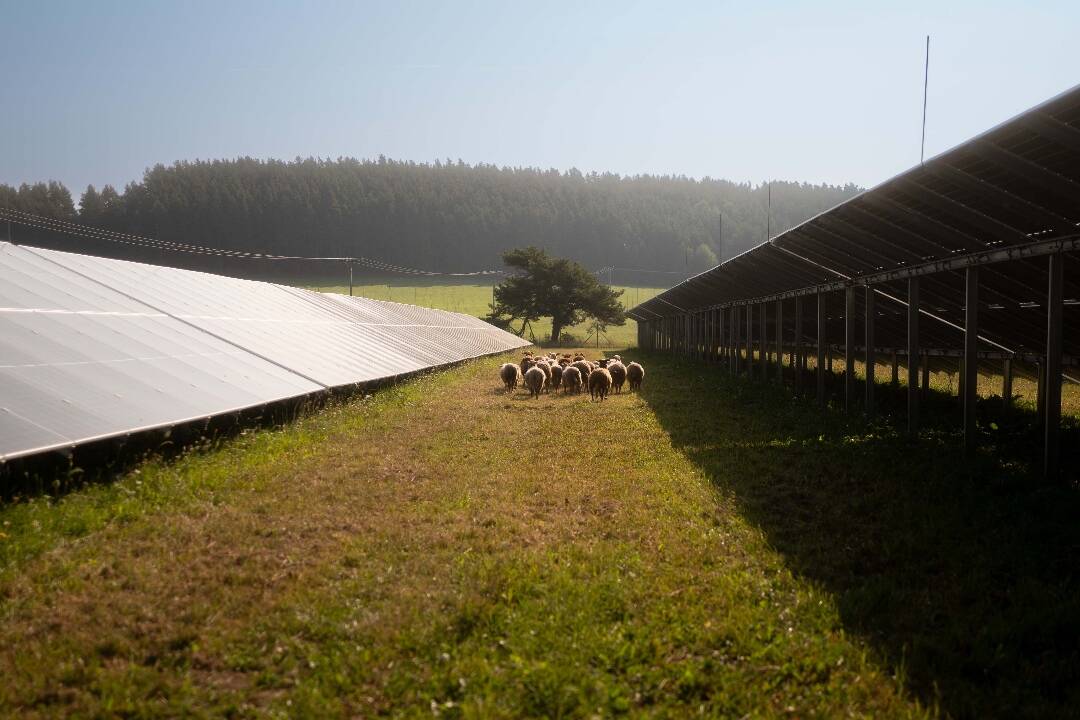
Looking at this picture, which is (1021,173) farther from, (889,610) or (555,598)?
(555,598)

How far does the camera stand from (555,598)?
17.7 ft

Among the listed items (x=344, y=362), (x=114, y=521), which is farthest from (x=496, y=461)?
(x=344, y=362)

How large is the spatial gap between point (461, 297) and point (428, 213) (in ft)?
114

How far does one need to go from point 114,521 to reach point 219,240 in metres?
106

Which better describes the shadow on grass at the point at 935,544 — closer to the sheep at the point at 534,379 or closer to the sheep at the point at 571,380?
the sheep at the point at 534,379

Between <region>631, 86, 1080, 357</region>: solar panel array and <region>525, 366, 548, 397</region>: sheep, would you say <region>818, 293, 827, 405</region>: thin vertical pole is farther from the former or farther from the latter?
<region>525, 366, 548, 397</region>: sheep

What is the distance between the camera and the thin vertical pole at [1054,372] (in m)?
8.75

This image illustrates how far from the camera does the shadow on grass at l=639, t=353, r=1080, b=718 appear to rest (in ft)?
14.6

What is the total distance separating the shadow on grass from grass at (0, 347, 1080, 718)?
0.03 metres

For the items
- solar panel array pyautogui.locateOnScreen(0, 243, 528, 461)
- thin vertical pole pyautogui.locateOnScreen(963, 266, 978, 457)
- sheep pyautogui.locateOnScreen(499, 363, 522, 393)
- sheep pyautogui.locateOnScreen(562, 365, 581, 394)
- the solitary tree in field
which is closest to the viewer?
solar panel array pyautogui.locateOnScreen(0, 243, 528, 461)

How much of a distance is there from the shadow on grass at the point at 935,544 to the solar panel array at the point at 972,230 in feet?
7.99

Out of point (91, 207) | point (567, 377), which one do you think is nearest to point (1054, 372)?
point (567, 377)

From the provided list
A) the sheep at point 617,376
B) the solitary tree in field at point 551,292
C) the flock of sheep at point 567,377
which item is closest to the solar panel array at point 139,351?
the flock of sheep at point 567,377

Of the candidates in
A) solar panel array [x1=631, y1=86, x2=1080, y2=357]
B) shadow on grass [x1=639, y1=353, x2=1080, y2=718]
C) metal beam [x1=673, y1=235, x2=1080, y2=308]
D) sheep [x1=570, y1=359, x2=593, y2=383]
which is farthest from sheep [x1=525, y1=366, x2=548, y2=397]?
shadow on grass [x1=639, y1=353, x2=1080, y2=718]
